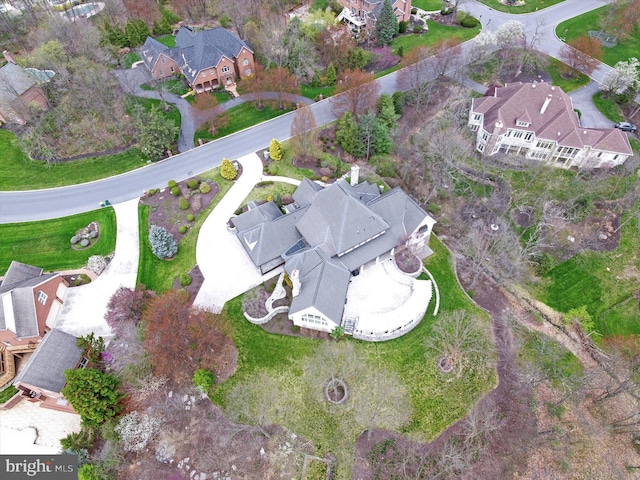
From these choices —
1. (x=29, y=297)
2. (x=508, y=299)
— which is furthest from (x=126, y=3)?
(x=508, y=299)

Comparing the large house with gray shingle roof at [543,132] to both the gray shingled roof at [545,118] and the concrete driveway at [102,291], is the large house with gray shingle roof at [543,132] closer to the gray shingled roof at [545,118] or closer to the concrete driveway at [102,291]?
the gray shingled roof at [545,118]

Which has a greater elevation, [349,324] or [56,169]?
[56,169]

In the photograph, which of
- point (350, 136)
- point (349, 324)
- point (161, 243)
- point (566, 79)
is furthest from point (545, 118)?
point (161, 243)

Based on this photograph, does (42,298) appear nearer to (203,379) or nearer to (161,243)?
(161,243)

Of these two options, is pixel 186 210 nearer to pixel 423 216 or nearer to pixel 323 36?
pixel 423 216

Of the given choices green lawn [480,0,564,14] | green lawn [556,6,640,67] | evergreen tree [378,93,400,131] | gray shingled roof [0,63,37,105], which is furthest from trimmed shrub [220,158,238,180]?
green lawn [480,0,564,14]
